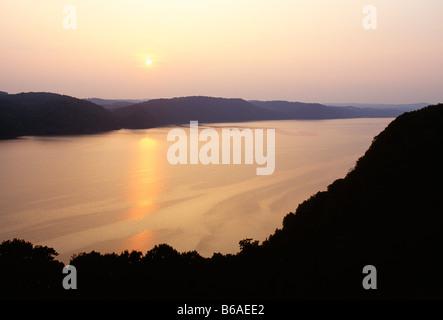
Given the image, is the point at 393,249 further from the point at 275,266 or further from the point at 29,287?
the point at 29,287

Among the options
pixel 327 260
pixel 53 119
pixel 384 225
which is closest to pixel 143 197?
pixel 384 225

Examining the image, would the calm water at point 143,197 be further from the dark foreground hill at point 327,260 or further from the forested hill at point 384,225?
the dark foreground hill at point 327,260

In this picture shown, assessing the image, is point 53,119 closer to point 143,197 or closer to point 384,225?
point 143,197

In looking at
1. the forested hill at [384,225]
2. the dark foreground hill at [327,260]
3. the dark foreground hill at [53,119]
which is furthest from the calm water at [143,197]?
the dark foreground hill at [53,119]

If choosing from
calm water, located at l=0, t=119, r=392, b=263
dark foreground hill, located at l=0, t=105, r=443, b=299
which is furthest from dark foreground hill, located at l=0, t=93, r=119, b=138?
Answer: dark foreground hill, located at l=0, t=105, r=443, b=299

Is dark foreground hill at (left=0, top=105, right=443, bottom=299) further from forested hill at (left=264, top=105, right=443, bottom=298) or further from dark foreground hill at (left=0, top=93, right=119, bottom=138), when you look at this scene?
dark foreground hill at (left=0, top=93, right=119, bottom=138)

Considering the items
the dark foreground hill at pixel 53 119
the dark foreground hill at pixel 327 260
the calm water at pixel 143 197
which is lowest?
the calm water at pixel 143 197

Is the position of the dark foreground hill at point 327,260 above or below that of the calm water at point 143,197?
above
